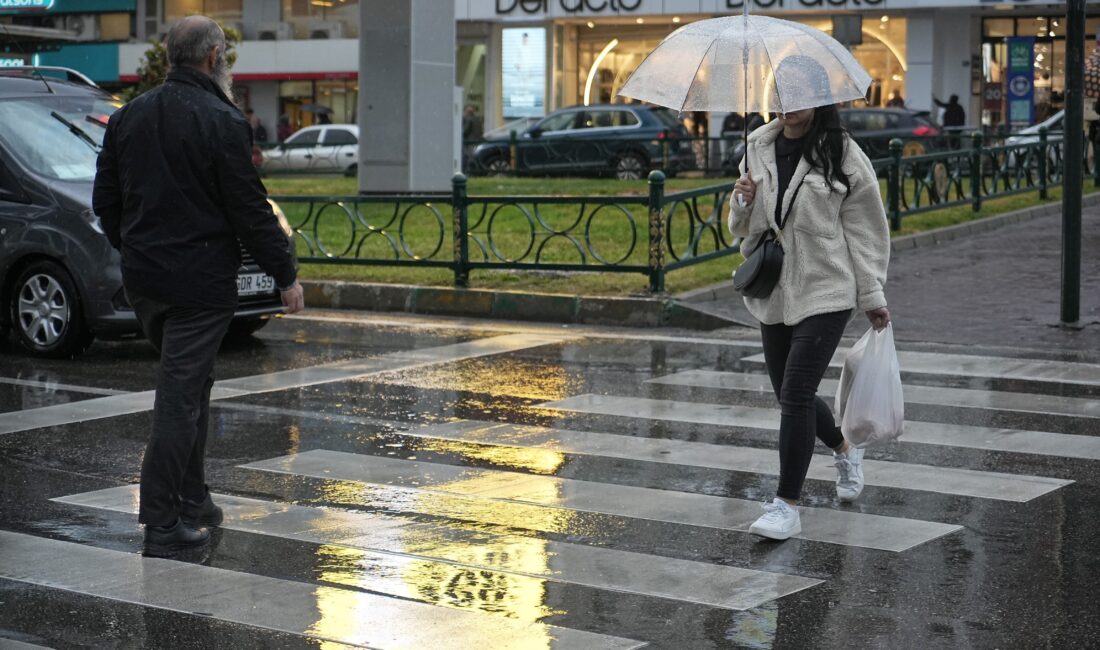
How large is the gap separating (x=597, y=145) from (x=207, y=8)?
26185mm

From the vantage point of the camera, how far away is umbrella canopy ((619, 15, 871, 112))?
573 centimetres

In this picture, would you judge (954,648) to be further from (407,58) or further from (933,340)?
(407,58)

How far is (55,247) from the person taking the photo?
34.9ft

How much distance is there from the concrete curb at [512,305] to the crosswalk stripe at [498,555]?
623cm

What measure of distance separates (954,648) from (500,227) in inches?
420

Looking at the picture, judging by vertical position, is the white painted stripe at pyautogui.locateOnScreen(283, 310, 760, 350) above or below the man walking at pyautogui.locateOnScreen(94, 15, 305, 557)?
below

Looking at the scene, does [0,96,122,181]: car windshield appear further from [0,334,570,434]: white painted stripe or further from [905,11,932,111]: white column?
[905,11,932,111]: white column

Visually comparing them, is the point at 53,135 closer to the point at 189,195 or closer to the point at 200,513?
the point at 200,513

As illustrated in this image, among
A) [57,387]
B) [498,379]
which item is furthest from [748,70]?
[57,387]

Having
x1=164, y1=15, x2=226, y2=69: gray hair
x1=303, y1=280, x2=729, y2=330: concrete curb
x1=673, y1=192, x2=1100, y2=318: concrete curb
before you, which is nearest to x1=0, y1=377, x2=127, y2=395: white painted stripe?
x1=164, y1=15, x2=226, y2=69: gray hair

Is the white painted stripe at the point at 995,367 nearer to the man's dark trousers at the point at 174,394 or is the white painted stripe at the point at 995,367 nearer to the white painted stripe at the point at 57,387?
the white painted stripe at the point at 57,387

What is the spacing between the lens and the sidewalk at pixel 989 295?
11.3m

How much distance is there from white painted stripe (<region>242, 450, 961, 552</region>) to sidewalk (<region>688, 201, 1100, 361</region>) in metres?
4.97

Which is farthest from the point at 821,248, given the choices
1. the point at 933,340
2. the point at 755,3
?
the point at 755,3
